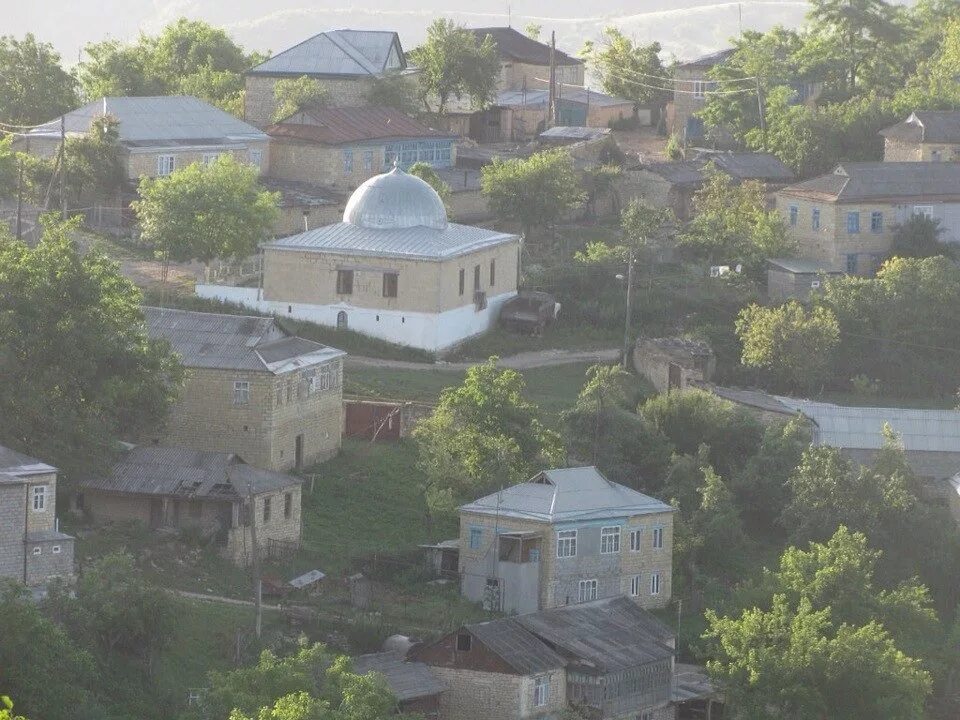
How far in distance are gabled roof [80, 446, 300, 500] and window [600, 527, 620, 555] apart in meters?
6.15

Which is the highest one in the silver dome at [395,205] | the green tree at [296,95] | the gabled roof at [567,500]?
the green tree at [296,95]

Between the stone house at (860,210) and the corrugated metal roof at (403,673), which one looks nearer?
the corrugated metal roof at (403,673)

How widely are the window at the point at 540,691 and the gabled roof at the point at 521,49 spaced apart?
60227 millimetres

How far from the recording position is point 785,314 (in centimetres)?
7038

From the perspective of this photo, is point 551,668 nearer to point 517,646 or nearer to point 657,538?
point 517,646

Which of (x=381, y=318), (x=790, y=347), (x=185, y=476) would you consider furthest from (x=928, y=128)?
(x=185, y=476)

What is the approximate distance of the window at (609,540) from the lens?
176ft

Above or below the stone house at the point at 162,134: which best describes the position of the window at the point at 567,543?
below

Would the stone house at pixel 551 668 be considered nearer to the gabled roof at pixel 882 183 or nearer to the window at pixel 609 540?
the window at pixel 609 540

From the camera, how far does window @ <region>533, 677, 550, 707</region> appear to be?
4659 cm

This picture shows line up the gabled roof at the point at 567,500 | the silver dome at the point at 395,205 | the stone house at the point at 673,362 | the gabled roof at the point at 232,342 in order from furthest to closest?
the silver dome at the point at 395,205 → the stone house at the point at 673,362 → the gabled roof at the point at 232,342 → the gabled roof at the point at 567,500

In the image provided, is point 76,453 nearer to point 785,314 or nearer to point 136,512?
point 136,512

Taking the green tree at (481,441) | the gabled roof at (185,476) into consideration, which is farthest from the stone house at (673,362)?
the gabled roof at (185,476)

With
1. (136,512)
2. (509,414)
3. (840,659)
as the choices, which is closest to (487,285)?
(509,414)
